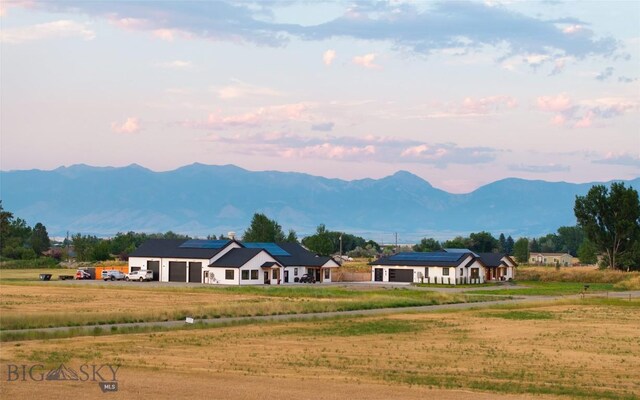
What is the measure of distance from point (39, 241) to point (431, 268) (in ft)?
278

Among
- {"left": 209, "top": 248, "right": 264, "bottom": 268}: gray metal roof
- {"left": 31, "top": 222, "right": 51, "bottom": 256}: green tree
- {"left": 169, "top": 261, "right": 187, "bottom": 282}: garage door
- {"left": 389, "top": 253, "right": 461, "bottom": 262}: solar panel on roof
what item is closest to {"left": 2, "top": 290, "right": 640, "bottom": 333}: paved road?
{"left": 389, "top": 253, "right": 461, "bottom": 262}: solar panel on roof

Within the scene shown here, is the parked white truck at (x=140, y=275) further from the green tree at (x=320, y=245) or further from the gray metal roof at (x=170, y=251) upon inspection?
the green tree at (x=320, y=245)

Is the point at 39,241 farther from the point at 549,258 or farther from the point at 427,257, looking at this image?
the point at 549,258

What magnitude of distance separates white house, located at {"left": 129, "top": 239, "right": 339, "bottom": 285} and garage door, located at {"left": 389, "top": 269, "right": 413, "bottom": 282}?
6.33 m

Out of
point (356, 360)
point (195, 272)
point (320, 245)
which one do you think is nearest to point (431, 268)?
point (195, 272)

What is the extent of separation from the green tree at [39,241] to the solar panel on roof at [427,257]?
237 feet

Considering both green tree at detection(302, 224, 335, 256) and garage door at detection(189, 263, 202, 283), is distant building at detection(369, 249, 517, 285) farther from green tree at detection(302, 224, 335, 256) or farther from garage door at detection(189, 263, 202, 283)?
green tree at detection(302, 224, 335, 256)

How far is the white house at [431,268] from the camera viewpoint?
308 feet

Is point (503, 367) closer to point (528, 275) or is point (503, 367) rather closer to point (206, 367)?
point (206, 367)

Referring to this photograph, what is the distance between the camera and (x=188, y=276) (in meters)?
91.4

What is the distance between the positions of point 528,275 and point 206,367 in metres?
80.4

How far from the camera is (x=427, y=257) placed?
97.2m

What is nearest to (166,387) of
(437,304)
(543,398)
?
(543,398)

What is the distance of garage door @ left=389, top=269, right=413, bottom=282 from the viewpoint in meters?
96.5
